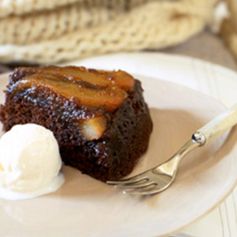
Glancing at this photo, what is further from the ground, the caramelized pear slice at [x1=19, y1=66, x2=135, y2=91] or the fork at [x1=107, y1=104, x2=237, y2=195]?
the caramelized pear slice at [x1=19, y1=66, x2=135, y2=91]

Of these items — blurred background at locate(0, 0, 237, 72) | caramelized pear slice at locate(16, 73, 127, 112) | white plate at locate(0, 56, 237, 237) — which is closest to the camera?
white plate at locate(0, 56, 237, 237)

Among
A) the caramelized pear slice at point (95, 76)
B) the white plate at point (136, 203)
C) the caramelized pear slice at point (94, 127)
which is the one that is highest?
Result: the caramelized pear slice at point (95, 76)

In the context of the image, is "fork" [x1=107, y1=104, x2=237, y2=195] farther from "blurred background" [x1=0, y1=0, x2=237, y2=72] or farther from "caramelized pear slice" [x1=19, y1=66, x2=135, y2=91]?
"blurred background" [x1=0, y1=0, x2=237, y2=72]

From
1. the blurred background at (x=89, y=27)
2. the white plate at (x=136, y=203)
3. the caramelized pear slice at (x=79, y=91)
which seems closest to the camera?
the white plate at (x=136, y=203)

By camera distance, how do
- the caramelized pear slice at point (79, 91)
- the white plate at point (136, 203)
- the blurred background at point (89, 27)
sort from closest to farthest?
the white plate at point (136, 203) → the caramelized pear slice at point (79, 91) → the blurred background at point (89, 27)

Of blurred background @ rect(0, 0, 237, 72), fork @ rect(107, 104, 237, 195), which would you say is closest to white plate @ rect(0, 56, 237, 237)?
fork @ rect(107, 104, 237, 195)

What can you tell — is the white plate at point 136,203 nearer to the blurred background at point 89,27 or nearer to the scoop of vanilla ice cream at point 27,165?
the scoop of vanilla ice cream at point 27,165

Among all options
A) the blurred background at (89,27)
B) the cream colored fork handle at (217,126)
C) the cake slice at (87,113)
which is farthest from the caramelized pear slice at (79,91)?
the blurred background at (89,27)

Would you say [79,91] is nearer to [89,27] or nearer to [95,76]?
[95,76]

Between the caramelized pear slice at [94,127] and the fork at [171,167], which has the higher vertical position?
the caramelized pear slice at [94,127]
